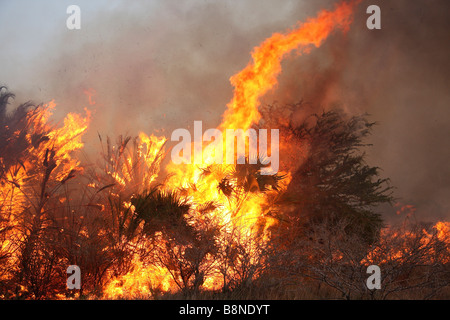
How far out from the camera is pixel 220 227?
393 inches

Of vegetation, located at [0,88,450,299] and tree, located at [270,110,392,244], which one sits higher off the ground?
tree, located at [270,110,392,244]

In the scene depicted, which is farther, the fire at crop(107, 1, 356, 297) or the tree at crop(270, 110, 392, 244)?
the tree at crop(270, 110, 392, 244)

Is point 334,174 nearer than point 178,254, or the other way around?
point 178,254

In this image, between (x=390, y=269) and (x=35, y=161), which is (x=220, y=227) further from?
(x=35, y=161)

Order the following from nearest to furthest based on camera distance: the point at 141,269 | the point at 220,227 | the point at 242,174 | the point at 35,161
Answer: the point at 220,227
the point at 141,269
the point at 242,174
the point at 35,161

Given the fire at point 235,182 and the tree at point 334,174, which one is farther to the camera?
the tree at point 334,174

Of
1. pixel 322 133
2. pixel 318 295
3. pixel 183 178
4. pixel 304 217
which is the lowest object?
pixel 318 295

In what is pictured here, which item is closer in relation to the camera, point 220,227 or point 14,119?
point 220,227

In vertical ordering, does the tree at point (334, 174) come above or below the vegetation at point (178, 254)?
above

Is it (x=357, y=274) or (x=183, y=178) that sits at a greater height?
(x=183, y=178)

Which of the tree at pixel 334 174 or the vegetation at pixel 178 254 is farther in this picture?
the tree at pixel 334 174

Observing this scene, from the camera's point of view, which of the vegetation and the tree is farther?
the tree

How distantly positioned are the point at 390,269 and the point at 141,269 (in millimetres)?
6092

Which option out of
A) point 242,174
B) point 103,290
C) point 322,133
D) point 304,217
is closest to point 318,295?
point 103,290
